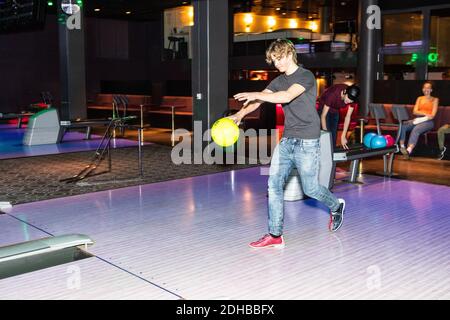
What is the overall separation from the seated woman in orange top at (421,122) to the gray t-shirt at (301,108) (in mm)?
5901

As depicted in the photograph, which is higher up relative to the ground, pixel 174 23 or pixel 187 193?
pixel 174 23

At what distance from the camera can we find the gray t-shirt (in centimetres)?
402

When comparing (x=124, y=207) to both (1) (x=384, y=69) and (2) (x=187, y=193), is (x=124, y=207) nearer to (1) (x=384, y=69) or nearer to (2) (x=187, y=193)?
(2) (x=187, y=193)

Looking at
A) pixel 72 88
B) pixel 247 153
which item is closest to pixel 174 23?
pixel 72 88

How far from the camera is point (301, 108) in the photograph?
4043 millimetres

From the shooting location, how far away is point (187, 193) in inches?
255

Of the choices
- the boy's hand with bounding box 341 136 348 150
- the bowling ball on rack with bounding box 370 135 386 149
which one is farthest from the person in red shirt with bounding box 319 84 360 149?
the bowling ball on rack with bounding box 370 135 386 149

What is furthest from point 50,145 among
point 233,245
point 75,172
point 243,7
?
point 243,7

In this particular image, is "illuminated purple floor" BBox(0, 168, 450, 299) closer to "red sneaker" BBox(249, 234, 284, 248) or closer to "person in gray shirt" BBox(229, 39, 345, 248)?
"red sneaker" BBox(249, 234, 284, 248)

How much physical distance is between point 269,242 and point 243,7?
53.0 feet

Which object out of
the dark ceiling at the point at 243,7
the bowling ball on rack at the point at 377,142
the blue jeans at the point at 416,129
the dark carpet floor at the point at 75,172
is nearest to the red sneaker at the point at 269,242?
the dark carpet floor at the point at 75,172

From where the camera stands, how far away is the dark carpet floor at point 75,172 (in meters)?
6.53

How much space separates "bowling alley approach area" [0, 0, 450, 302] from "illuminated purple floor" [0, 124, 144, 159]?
2.6 inches
